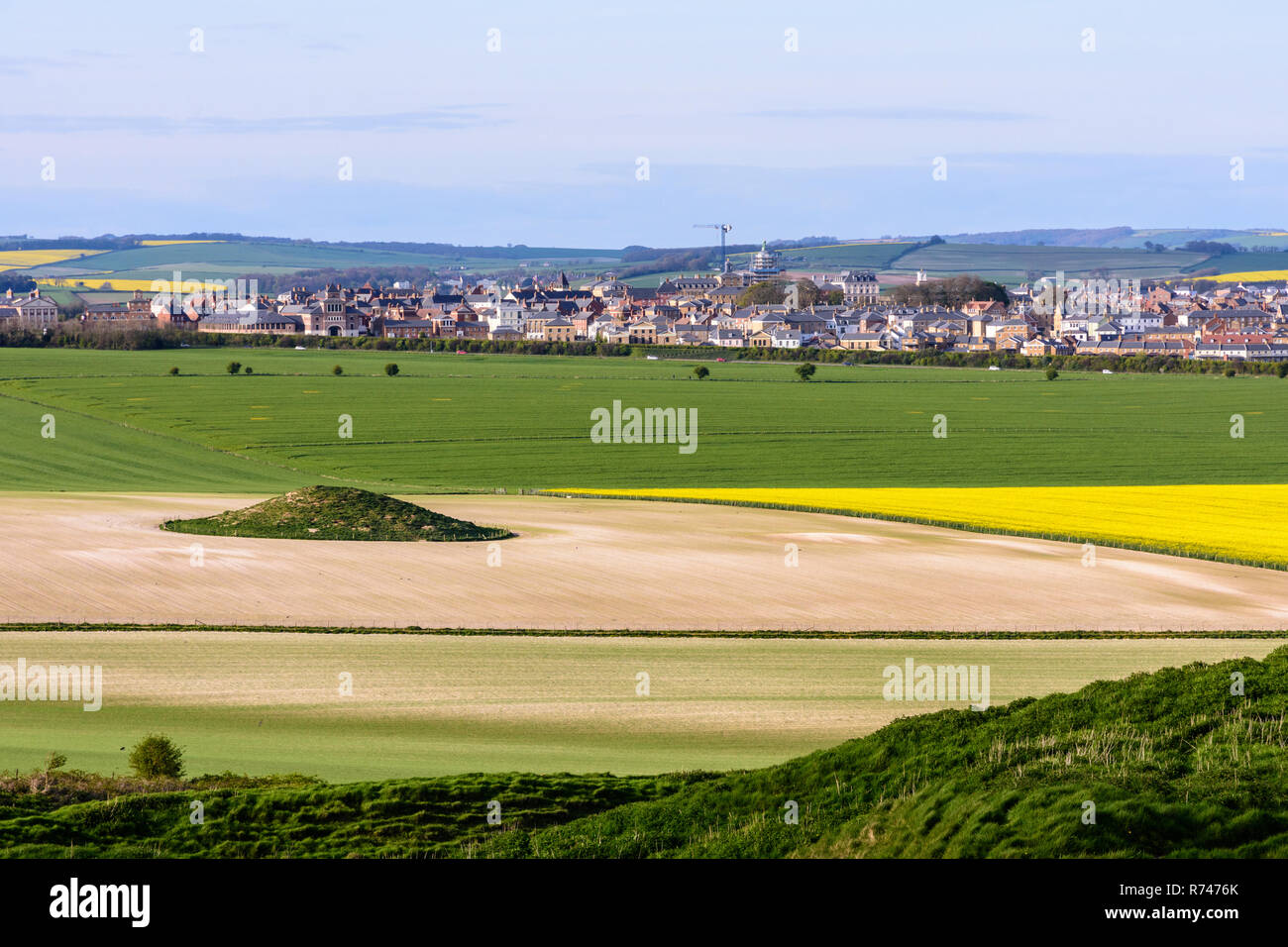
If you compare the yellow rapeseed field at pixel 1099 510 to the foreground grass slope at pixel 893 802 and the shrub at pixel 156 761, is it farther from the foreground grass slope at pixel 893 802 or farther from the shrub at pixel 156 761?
the shrub at pixel 156 761

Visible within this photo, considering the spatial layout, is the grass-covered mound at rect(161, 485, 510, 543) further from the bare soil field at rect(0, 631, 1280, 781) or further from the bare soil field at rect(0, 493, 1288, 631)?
the bare soil field at rect(0, 631, 1280, 781)

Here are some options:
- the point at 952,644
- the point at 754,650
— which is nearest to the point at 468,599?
the point at 754,650

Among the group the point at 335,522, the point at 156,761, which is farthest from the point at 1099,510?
the point at 156,761

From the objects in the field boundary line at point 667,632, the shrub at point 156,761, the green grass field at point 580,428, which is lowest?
the field boundary line at point 667,632

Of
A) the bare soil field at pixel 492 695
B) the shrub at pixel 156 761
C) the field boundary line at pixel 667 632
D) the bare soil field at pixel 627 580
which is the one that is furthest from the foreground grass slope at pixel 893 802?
the bare soil field at pixel 627 580

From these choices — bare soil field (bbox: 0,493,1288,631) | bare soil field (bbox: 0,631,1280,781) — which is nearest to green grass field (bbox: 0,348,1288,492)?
bare soil field (bbox: 0,493,1288,631)
